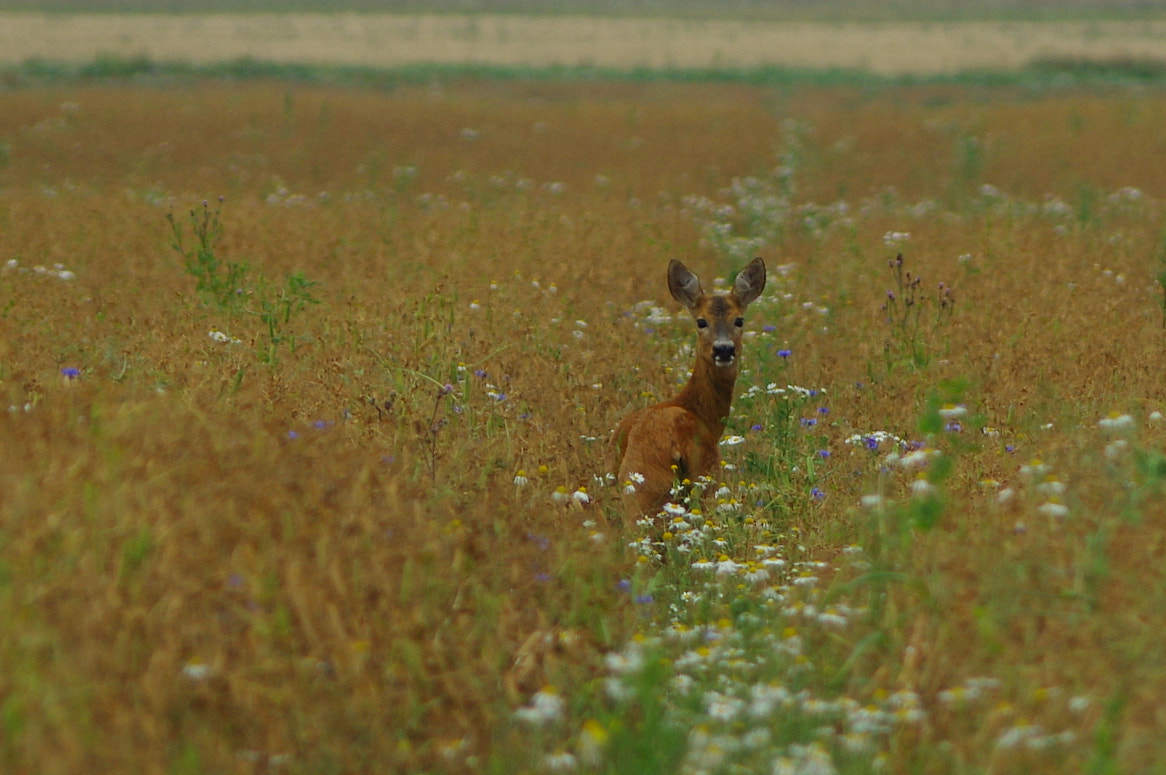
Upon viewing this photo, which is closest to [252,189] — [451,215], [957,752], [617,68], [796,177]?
[451,215]

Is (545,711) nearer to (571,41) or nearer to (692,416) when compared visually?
(692,416)

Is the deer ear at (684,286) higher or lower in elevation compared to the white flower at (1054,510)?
higher

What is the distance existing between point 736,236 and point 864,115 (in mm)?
18375

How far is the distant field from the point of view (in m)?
56.4

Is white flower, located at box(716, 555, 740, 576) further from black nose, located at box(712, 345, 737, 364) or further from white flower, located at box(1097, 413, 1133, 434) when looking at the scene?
→ black nose, located at box(712, 345, 737, 364)

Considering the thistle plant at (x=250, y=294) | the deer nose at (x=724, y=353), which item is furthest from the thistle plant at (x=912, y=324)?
the thistle plant at (x=250, y=294)

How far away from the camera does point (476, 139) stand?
2495cm

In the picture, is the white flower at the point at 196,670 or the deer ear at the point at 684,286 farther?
the deer ear at the point at 684,286

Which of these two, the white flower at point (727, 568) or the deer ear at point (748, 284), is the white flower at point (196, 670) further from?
the deer ear at point (748, 284)

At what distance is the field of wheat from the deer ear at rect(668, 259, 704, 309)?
0.88m

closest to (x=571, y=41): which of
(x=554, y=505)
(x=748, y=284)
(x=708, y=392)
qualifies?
(x=748, y=284)

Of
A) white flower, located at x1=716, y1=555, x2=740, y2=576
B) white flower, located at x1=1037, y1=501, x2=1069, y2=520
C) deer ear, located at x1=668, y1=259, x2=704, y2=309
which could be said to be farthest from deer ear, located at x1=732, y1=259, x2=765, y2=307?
white flower, located at x1=1037, y1=501, x2=1069, y2=520

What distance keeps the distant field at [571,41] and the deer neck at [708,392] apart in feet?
151

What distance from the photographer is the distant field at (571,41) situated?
56375mm
